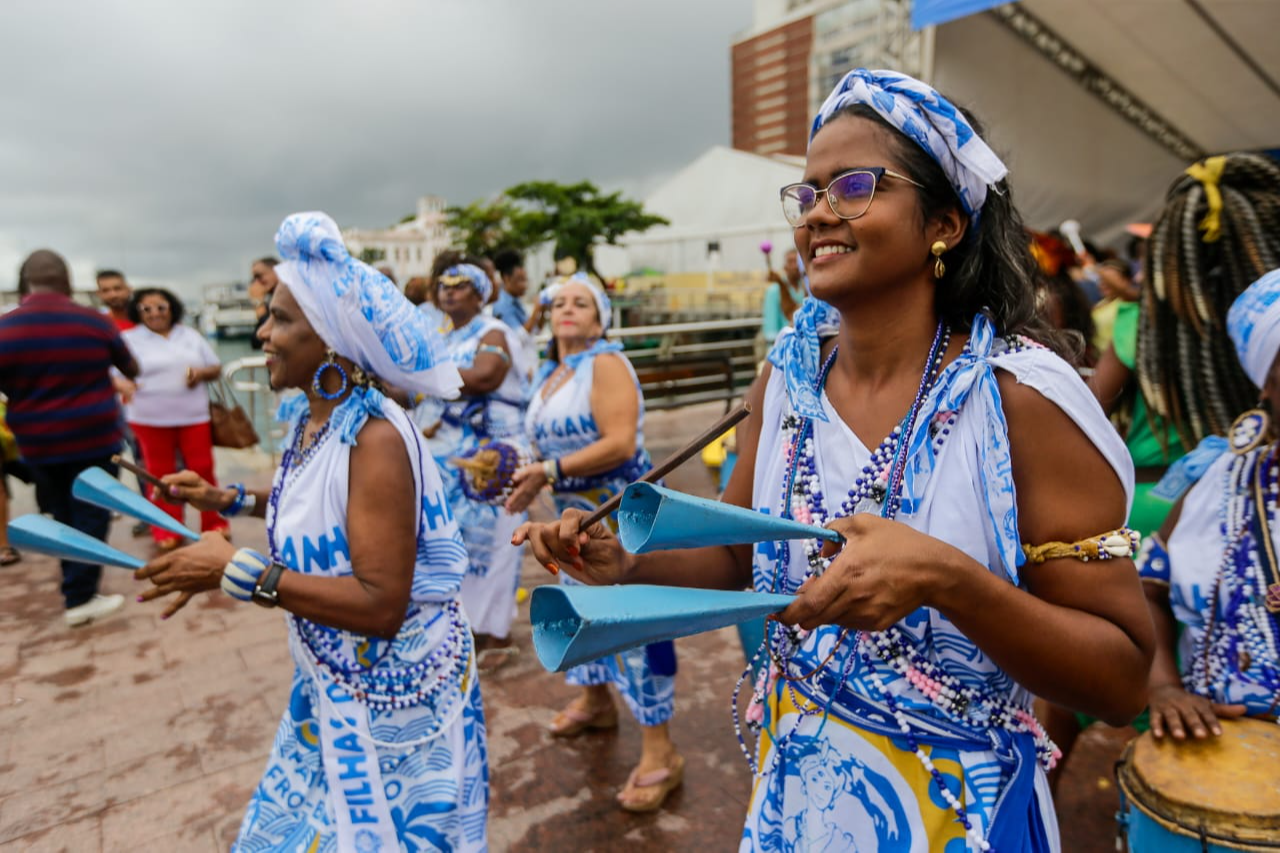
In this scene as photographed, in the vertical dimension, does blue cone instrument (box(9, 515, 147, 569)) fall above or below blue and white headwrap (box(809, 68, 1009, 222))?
below

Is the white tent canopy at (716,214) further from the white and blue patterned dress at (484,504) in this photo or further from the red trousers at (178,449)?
the white and blue patterned dress at (484,504)

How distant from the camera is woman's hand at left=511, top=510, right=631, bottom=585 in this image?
1335mm

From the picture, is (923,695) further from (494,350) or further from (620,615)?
(494,350)

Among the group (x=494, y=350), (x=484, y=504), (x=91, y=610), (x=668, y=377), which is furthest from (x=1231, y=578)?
(x=668, y=377)

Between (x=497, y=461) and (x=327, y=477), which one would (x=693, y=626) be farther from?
(x=497, y=461)

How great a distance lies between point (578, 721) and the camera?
339cm

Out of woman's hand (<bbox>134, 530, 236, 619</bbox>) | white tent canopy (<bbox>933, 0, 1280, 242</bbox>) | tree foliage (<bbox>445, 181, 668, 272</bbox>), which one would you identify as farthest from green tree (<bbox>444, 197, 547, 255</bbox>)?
woman's hand (<bbox>134, 530, 236, 619</bbox>)

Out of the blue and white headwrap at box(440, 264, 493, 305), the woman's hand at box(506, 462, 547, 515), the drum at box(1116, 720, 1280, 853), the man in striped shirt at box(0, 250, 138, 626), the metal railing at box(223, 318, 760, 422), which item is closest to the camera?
the drum at box(1116, 720, 1280, 853)

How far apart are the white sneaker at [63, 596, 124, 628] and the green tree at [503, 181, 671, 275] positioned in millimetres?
35684

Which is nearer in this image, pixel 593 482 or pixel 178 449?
pixel 593 482

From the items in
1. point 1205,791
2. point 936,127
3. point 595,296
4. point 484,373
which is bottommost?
point 1205,791

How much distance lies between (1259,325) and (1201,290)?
2.78ft

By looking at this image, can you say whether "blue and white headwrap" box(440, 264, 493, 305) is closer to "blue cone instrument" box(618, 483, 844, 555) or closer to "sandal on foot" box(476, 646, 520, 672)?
"sandal on foot" box(476, 646, 520, 672)

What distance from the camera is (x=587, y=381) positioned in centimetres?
340
